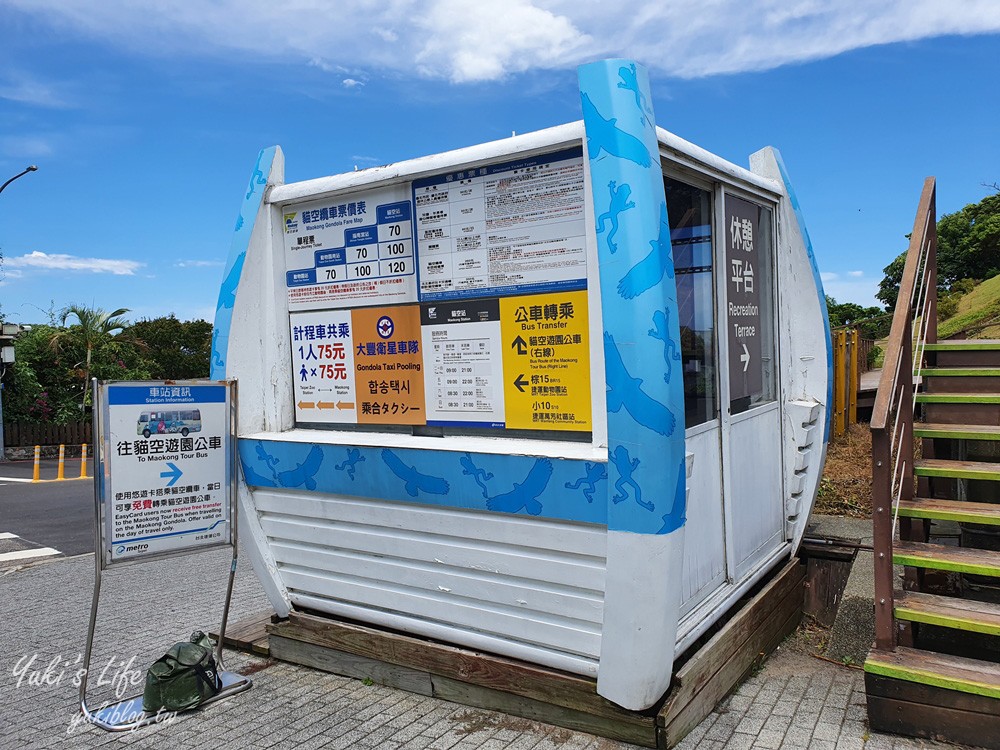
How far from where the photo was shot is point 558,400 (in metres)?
3.70

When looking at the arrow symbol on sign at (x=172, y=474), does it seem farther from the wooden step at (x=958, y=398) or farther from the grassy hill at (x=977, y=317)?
the grassy hill at (x=977, y=317)

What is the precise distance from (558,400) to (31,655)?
408 centimetres

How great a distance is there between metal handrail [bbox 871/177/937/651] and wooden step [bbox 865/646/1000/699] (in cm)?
11

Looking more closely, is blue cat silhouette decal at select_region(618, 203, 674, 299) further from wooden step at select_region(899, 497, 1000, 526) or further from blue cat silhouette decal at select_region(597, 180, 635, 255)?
wooden step at select_region(899, 497, 1000, 526)

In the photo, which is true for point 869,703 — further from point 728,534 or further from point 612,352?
point 612,352

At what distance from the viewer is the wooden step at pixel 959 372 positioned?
508 cm

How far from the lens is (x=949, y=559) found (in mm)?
→ 3883

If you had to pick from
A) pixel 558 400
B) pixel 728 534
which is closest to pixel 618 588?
pixel 558 400

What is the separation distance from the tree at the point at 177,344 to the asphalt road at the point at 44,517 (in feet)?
85.0

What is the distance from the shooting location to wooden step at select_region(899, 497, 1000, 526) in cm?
406

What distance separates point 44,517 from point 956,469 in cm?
1196

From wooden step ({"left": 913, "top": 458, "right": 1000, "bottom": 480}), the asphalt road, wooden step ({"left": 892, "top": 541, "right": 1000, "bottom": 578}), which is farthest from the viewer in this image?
the asphalt road

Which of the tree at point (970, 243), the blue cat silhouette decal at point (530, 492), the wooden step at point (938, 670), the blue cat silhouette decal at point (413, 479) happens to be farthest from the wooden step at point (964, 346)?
the tree at point (970, 243)

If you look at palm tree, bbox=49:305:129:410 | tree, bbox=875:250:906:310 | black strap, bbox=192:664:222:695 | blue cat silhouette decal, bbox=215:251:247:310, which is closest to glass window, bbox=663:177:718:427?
blue cat silhouette decal, bbox=215:251:247:310
